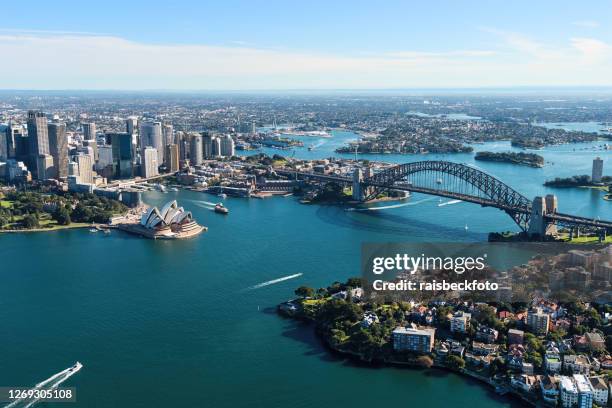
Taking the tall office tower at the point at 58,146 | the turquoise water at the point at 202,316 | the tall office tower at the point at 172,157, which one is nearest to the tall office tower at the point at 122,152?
the tall office tower at the point at 172,157

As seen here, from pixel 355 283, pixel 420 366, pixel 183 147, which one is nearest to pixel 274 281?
pixel 355 283

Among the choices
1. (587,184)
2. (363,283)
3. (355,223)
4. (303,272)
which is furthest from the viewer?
(587,184)

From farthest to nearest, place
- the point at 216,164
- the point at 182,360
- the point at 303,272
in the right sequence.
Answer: the point at 216,164 → the point at 303,272 → the point at 182,360

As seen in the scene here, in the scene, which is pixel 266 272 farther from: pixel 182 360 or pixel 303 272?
pixel 182 360

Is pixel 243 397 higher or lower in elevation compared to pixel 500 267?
lower

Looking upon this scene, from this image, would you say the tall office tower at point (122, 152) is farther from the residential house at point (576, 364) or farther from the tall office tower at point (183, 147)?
the residential house at point (576, 364)

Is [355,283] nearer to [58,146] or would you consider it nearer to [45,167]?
[45,167]

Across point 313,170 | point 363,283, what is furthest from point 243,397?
point 313,170

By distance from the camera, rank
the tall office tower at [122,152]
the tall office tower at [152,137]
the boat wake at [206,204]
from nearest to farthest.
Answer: the boat wake at [206,204], the tall office tower at [122,152], the tall office tower at [152,137]
